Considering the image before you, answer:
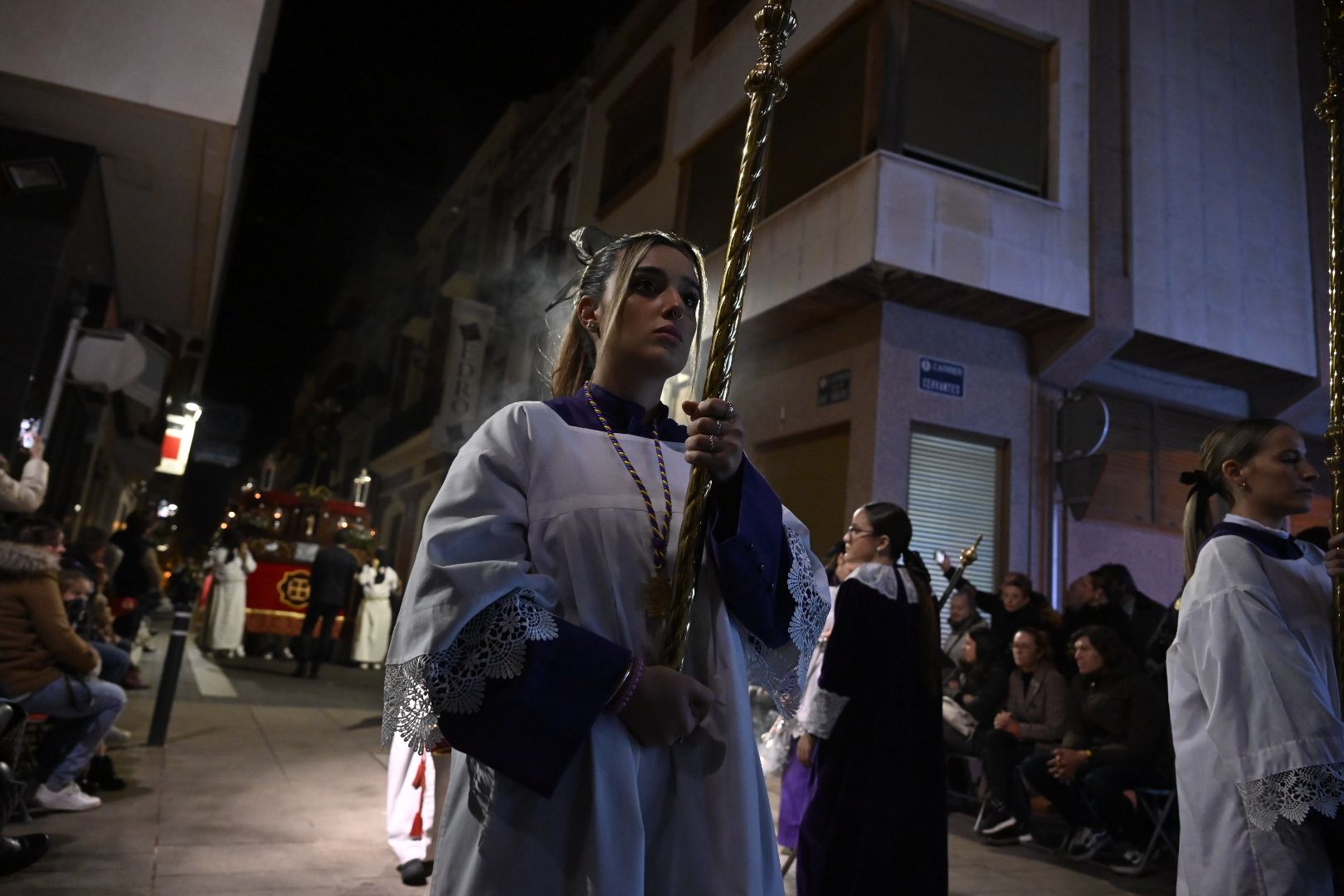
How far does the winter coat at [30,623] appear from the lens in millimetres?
4375

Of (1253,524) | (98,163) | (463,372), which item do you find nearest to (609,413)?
(1253,524)

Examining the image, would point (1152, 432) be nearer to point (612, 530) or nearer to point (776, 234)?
point (776, 234)

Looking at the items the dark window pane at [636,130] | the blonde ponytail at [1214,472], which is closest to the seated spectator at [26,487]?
the blonde ponytail at [1214,472]

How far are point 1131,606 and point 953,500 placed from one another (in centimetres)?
273

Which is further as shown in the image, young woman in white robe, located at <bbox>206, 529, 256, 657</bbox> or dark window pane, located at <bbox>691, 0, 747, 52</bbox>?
young woman in white robe, located at <bbox>206, 529, 256, 657</bbox>

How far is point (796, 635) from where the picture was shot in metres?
1.81

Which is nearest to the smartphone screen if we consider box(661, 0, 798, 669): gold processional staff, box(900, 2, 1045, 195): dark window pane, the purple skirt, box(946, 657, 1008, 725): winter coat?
the purple skirt

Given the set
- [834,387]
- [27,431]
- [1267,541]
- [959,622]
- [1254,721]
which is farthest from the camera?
[834,387]

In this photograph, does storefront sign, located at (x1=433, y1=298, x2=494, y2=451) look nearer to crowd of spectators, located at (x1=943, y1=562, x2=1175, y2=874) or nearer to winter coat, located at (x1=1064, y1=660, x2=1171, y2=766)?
crowd of spectators, located at (x1=943, y1=562, x2=1175, y2=874)

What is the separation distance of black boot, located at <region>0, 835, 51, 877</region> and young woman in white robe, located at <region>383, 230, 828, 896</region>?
127 inches

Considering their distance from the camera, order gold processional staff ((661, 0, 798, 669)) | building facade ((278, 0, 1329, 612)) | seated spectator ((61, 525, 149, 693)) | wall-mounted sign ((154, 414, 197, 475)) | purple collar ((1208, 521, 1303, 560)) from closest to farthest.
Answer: gold processional staff ((661, 0, 798, 669)) < purple collar ((1208, 521, 1303, 560)) < seated spectator ((61, 525, 149, 693)) < building facade ((278, 0, 1329, 612)) < wall-mounted sign ((154, 414, 197, 475))

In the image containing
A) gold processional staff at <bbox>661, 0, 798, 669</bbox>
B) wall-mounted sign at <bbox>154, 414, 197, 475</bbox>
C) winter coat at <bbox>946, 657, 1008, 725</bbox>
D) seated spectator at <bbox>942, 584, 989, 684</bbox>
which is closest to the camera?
gold processional staff at <bbox>661, 0, 798, 669</bbox>

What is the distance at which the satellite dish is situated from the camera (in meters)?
9.02

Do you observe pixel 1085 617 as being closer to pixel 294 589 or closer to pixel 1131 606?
pixel 1131 606
